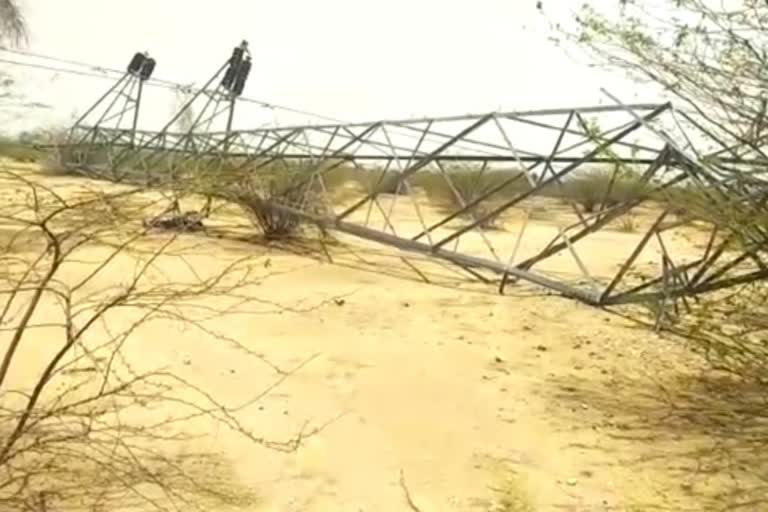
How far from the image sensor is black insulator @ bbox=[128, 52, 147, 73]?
2983 cm

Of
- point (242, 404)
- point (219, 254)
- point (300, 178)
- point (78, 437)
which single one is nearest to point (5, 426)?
point (78, 437)

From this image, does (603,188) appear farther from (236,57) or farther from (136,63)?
(136,63)

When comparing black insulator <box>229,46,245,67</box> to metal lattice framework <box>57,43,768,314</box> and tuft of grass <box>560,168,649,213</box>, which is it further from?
tuft of grass <box>560,168,649,213</box>

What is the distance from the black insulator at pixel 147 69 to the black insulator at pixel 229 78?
19.6 feet

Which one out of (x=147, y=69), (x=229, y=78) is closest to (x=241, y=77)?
(x=229, y=78)

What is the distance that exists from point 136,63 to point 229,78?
6609mm

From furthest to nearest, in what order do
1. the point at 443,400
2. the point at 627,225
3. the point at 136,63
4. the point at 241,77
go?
the point at 136,63
the point at 627,225
the point at 241,77
the point at 443,400

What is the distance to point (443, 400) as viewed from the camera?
8688mm

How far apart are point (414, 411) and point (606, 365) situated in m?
2.76

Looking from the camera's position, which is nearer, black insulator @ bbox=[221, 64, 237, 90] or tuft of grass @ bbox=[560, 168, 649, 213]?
tuft of grass @ bbox=[560, 168, 649, 213]

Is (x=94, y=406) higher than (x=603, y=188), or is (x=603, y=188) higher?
(x=603, y=188)

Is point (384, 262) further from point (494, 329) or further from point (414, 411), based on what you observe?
point (414, 411)

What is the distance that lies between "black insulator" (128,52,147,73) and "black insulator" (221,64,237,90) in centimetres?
624

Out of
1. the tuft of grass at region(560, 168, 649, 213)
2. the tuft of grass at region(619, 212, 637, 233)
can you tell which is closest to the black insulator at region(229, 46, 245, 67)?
the tuft of grass at region(560, 168, 649, 213)
